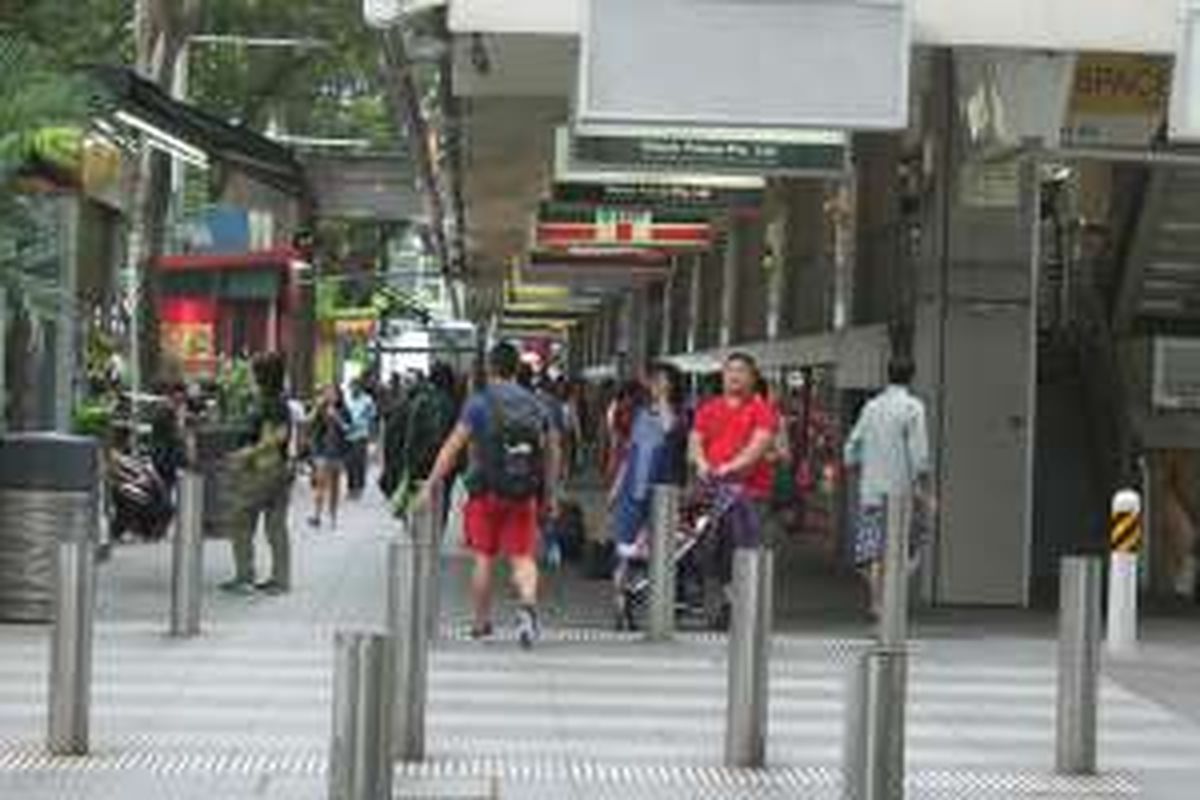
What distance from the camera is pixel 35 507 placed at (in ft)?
55.9

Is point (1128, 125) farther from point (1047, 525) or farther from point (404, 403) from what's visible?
point (404, 403)

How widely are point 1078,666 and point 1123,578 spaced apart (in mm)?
5153

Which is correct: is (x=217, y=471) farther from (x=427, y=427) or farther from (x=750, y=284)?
(x=750, y=284)

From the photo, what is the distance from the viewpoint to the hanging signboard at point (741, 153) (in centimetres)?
1978

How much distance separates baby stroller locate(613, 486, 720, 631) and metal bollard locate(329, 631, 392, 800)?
387 inches

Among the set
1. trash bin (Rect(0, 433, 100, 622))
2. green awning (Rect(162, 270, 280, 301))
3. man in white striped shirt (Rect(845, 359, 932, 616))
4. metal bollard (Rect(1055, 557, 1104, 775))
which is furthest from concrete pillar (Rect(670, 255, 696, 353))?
metal bollard (Rect(1055, 557, 1104, 775))

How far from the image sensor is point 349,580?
21.8 m

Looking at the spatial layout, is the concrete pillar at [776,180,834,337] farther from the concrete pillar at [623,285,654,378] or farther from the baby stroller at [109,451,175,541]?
the concrete pillar at [623,285,654,378]

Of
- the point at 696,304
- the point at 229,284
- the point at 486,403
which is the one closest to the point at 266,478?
the point at 486,403

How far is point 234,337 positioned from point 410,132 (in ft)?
79.0

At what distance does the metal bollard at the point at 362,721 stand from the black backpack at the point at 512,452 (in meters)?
8.74

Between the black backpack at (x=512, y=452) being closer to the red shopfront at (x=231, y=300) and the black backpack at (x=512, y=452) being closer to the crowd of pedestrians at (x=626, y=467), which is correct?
the crowd of pedestrians at (x=626, y=467)

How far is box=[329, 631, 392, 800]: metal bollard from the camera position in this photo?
7.30m

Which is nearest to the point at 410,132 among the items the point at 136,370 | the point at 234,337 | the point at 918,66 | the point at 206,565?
the point at 136,370
